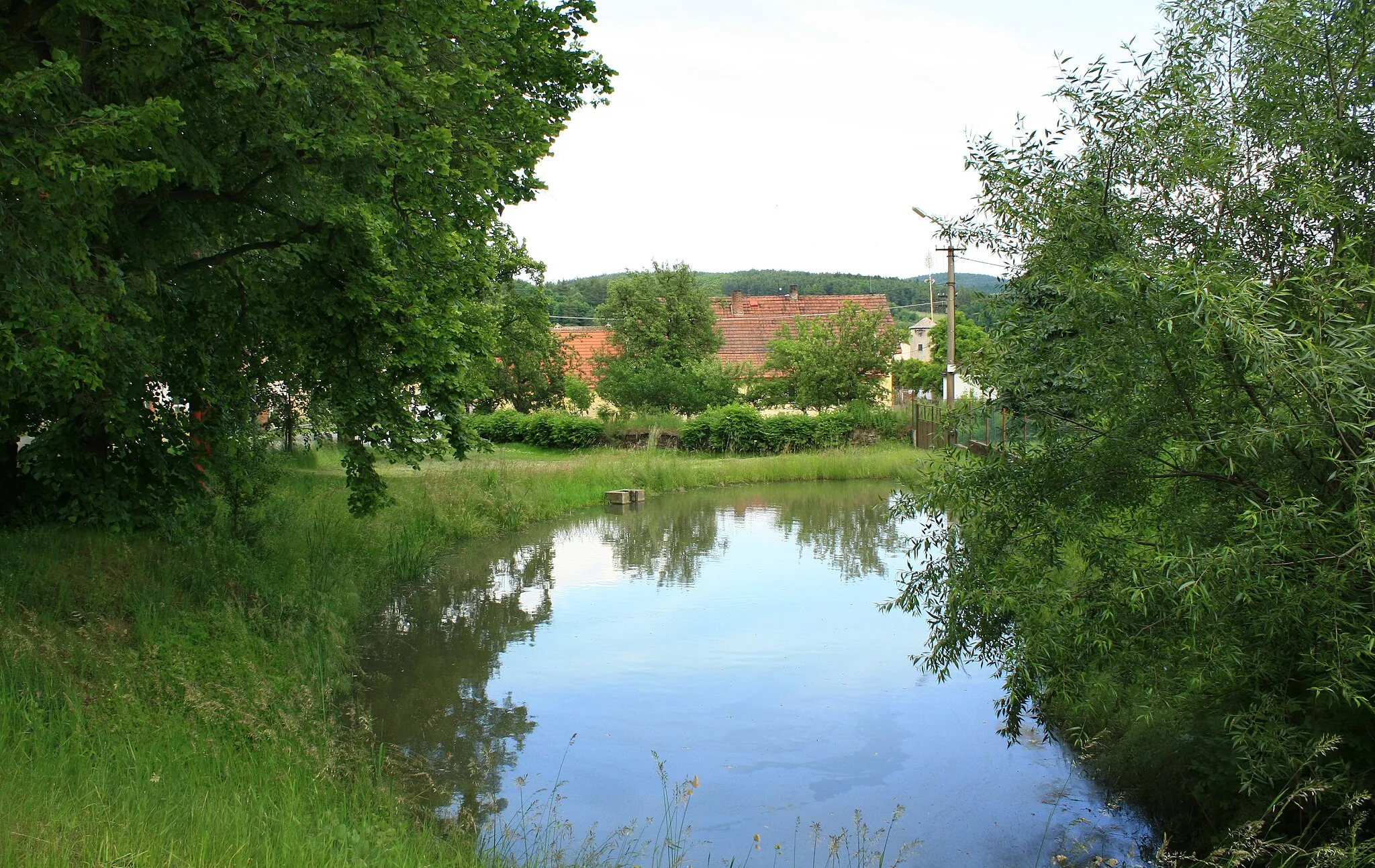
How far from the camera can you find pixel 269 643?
9.53 meters

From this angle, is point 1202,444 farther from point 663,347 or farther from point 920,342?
point 920,342

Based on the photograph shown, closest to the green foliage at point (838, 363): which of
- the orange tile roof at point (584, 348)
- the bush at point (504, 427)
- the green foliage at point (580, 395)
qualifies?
the green foliage at point (580, 395)

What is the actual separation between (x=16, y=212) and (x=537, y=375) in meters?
35.3

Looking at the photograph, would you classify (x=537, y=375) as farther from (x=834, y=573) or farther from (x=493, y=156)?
(x=493, y=156)

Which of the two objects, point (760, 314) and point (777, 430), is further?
point (760, 314)

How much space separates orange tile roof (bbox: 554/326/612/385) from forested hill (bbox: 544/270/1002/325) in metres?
16.0

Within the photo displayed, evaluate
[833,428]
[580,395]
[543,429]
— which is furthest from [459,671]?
[580,395]

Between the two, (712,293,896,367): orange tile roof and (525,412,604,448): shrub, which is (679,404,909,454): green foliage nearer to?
(525,412,604,448): shrub

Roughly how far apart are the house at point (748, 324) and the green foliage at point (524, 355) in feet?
4.73

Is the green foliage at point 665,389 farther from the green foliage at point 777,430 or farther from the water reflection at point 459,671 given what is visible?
the water reflection at point 459,671

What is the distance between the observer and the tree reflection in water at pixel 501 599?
8.66 meters

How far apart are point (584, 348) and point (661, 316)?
8248 millimetres

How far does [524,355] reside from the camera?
3378 cm

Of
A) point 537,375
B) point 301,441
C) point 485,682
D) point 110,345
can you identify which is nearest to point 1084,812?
point 485,682
